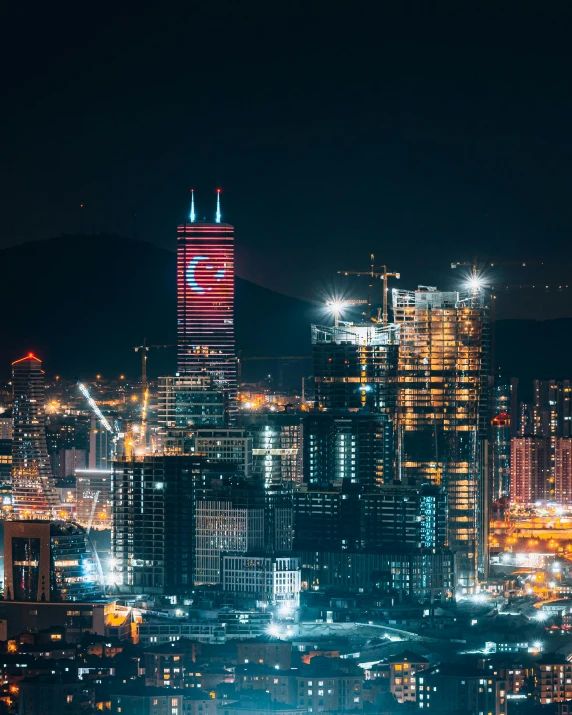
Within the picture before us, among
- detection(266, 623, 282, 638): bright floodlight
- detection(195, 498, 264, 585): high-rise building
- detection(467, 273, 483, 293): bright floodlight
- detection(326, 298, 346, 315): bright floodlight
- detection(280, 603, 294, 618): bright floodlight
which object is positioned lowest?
detection(266, 623, 282, 638): bright floodlight

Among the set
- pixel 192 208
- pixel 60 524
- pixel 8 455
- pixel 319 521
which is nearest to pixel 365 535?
pixel 319 521

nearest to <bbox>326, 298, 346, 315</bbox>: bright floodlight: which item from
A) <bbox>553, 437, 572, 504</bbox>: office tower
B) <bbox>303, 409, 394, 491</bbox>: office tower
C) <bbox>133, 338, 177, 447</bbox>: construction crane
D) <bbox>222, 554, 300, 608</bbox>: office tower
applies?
<bbox>303, 409, 394, 491</bbox>: office tower

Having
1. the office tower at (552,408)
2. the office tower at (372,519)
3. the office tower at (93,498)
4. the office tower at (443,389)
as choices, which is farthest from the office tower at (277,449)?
the office tower at (552,408)

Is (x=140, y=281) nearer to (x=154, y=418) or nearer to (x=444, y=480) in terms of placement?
(x=154, y=418)

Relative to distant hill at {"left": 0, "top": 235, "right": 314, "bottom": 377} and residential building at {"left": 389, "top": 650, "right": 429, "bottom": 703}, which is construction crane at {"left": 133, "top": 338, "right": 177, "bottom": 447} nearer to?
distant hill at {"left": 0, "top": 235, "right": 314, "bottom": 377}

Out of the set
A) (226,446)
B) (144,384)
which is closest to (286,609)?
(226,446)

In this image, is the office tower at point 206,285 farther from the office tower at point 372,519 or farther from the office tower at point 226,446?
the office tower at point 372,519

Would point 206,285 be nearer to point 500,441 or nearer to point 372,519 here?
point 500,441
